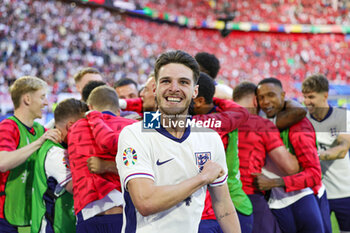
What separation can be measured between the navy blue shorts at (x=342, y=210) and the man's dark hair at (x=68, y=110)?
9.66 ft

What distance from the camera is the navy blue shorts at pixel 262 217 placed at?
3162mm

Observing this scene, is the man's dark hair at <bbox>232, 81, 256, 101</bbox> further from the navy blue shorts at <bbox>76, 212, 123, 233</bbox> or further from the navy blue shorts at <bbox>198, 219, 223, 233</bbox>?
the navy blue shorts at <bbox>76, 212, 123, 233</bbox>

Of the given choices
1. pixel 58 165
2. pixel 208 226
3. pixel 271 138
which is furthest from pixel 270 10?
pixel 208 226

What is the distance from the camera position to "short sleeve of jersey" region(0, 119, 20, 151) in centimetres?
318

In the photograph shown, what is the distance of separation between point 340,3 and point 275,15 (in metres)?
6.77

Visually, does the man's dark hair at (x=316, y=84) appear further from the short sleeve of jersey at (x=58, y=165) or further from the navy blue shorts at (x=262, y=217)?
the short sleeve of jersey at (x=58, y=165)

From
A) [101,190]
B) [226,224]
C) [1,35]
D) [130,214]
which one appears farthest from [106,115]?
[1,35]

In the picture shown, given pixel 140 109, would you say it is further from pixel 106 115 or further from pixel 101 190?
pixel 101 190

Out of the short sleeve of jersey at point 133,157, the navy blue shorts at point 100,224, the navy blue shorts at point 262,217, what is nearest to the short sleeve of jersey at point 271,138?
the navy blue shorts at point 262,217

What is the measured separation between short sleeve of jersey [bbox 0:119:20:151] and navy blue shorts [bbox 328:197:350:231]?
340 centimetres

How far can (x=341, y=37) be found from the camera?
106 ft

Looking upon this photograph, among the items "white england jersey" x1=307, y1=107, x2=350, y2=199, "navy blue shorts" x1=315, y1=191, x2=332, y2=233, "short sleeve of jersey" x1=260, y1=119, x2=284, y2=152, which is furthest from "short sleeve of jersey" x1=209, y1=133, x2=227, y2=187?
"white england jersey" x1=307, y1=107, x2=350, y2=199

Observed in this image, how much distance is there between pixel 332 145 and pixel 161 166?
2823 mm

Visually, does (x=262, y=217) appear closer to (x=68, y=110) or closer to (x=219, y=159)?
(x=219, y=159)
